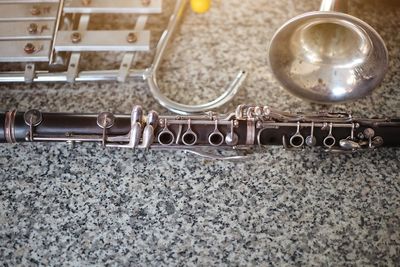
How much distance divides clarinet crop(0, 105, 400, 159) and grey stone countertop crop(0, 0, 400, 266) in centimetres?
7

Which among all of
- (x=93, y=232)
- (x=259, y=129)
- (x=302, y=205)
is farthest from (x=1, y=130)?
(x=302, y=205)

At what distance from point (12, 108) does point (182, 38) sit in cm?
41

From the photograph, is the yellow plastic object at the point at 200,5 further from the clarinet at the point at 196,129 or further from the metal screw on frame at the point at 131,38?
the clarinet at the point at 196,129

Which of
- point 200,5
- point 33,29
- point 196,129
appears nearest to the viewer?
point 196,129

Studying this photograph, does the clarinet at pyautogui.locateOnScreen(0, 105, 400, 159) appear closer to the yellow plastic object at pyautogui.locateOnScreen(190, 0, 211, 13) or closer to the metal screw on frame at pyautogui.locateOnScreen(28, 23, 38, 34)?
the metal screw on frame at pyautogui.locateOnScreen(28, 23, 38, 34)

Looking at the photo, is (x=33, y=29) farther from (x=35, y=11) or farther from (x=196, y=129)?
(x=196, y=129)

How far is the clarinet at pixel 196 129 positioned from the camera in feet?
3.41

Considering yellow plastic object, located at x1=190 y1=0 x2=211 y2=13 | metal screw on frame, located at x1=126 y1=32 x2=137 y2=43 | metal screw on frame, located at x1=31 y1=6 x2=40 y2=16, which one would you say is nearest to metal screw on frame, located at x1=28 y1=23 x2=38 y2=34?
metal screw on frame, located at x1=31 y1=6 x2=40 y2=16

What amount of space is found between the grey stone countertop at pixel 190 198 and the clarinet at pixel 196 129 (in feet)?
0.23

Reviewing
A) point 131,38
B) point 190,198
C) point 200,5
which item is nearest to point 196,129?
point 190,198

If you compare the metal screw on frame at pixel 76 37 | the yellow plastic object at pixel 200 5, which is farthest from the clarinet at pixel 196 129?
the yellow plastic object at pixel 200 5

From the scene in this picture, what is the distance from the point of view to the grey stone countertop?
3.29 ft

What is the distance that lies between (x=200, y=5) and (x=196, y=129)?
0.38 m

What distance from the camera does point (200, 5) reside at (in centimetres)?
129
